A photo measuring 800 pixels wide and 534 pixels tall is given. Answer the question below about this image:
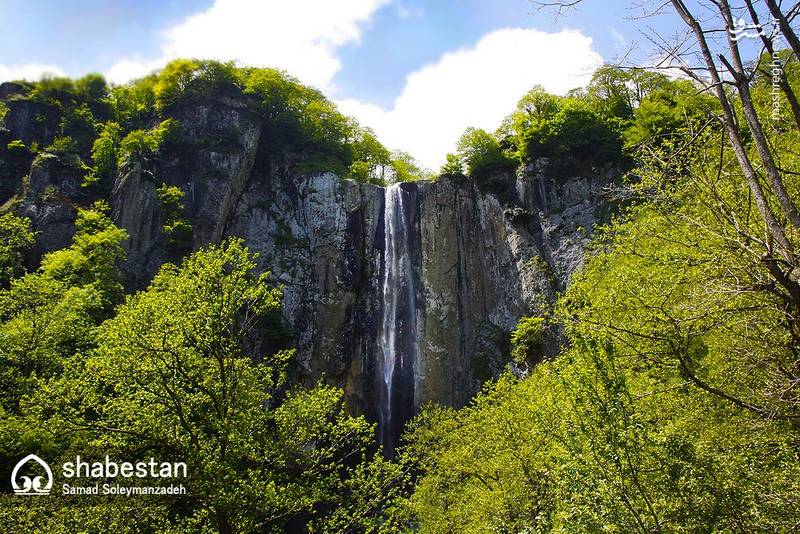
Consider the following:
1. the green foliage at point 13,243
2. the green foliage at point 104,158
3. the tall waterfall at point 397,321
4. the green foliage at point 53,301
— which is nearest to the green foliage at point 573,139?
the tall waterfall at point 397,321

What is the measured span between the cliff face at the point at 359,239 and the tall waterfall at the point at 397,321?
28cm

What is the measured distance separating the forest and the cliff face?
1.68m

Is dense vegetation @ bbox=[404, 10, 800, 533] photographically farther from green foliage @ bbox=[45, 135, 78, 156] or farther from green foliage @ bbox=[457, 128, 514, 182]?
green foliage @ bbox=[45, 135, 78, 156]

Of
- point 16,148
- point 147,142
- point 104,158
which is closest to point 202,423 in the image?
point 147,142

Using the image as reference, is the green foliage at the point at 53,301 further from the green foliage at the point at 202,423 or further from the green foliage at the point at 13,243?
the green foliage at the point at 202,423

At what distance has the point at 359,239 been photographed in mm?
35875

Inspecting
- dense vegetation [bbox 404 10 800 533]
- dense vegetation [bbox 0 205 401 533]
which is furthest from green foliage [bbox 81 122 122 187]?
dense vegetation [bbox 404 10 800 533]

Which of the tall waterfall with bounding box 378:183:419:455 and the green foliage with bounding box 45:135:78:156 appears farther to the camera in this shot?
the green foliage with bounding box 45:135:78:156

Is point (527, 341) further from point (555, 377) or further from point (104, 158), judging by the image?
point (104, 158)

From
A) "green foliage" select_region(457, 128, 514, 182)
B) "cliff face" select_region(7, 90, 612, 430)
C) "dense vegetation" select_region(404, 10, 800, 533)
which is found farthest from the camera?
"green foliage" select_region(457, 128, 514, 182)

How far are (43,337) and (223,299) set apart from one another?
12115 mm

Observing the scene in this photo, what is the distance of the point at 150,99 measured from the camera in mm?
42500

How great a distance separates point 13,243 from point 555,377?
33.6 meters

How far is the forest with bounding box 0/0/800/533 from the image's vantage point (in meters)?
5.69
